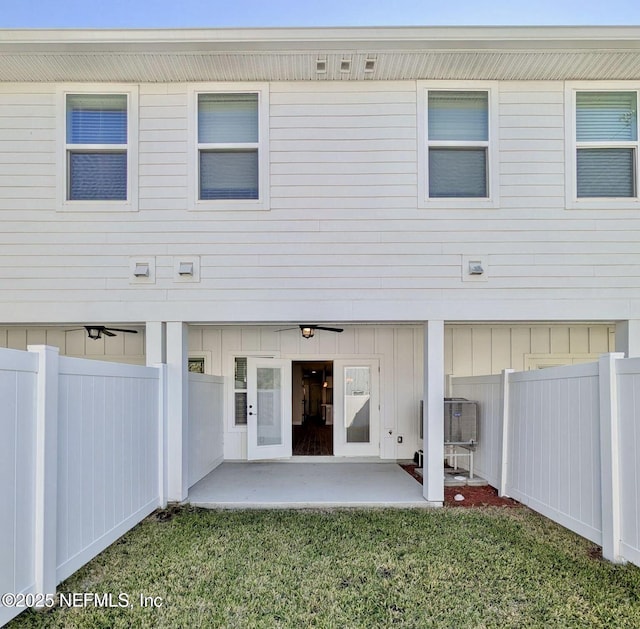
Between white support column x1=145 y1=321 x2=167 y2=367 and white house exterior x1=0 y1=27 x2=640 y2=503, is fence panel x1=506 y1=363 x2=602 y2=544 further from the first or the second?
white support column x1=145 y1=321 x2=167 y2=367

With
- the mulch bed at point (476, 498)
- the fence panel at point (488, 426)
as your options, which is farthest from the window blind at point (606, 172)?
the mulch bed at point (476, 498)

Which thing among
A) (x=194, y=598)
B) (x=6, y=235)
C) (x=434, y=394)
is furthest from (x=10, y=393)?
(x=434, y=394)

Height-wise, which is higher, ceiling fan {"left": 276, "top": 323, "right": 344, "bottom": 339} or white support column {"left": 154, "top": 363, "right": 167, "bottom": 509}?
ceiling fan {"left": 276, "top": 323, "right": 344, "bottom": 339}

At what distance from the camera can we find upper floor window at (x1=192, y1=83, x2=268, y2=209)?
212 inches

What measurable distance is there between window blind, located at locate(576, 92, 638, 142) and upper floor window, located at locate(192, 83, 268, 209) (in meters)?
3.93

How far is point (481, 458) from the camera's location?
6.42 m

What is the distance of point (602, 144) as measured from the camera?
5.33 m

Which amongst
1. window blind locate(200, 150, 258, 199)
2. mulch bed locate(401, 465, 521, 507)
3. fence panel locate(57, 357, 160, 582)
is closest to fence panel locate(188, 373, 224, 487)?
fence panel locate(57, 357, 160, 582)

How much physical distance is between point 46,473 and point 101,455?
0.80m

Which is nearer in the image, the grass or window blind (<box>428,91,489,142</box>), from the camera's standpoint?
the grass

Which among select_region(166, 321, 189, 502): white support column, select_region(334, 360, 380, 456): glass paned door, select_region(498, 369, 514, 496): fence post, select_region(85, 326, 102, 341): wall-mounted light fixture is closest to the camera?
select_region(166, 321, 189, 502): white support column

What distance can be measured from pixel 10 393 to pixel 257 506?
11.0ft

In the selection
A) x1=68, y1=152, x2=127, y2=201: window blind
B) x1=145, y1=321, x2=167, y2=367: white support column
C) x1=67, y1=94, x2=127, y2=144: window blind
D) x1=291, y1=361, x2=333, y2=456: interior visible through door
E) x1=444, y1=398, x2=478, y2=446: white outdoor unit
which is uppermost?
x1=67, y1=94, x2=127, y2=144: window blind

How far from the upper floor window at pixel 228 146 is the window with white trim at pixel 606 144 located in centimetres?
394
